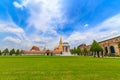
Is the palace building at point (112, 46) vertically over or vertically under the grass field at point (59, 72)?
over

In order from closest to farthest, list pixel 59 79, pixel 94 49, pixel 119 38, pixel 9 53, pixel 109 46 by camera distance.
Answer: pixel 59 79 → pixel 94 49 → pixel 119 38 → pixel 109 46 → pixel 9 53

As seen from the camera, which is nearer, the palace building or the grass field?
the grass field

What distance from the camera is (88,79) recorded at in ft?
37.6

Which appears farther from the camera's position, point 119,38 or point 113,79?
point 119,38

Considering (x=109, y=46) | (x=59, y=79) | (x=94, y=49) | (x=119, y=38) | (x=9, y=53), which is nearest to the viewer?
(x=59, y=79)

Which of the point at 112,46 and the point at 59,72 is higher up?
the point at 112,46

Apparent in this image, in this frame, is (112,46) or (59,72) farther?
(112,46)

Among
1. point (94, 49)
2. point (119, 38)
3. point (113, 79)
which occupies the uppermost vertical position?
point (119, 38)

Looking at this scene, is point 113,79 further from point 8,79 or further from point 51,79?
point 8,79

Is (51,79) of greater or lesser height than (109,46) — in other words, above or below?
below

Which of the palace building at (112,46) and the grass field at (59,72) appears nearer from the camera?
the grass field at (59,72)

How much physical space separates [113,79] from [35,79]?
5936 mm

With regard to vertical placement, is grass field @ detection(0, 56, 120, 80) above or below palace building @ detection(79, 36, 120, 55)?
below

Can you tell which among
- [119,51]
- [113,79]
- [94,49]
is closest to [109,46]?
[119,51]
